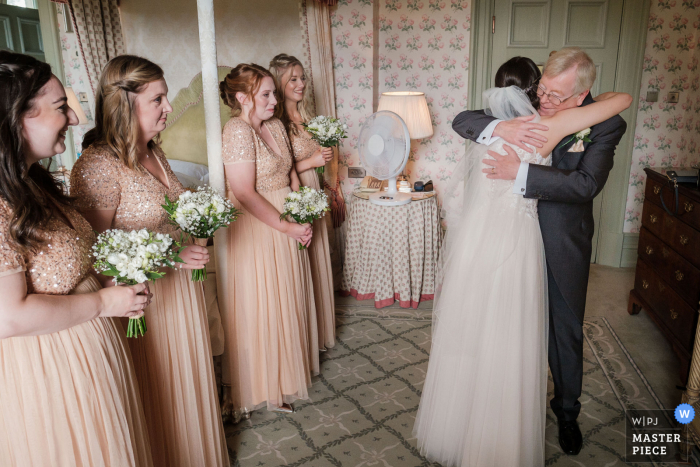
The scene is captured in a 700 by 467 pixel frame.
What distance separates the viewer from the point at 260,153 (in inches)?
103

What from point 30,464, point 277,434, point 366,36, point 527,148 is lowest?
point 277,434

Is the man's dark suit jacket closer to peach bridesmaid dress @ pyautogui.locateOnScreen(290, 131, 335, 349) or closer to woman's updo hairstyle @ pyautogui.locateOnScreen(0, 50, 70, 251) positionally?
peach bridesmaid dress @ pyautogui.locateOnScreen(290, 131, 335, 349)

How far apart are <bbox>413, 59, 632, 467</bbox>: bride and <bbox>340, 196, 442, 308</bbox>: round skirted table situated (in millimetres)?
1807

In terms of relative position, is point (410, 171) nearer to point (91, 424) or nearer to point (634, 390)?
point (634, 390)

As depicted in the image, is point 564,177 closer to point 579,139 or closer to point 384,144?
point 579,139

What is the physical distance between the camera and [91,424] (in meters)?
1.47

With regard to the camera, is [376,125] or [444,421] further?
[376,125]

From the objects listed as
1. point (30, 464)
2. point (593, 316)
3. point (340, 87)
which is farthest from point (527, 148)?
point (340, 87)

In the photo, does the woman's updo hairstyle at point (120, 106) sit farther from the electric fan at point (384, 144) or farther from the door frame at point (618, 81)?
the door frame at point (618, 81)

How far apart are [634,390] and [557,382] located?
0.87 meters

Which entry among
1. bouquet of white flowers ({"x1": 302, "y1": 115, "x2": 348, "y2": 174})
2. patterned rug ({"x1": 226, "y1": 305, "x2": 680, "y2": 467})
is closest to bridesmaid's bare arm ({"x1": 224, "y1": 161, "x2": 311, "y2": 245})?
bouquet of white flowers ({"x1": 302, "y1": 115, "x2": 348, "y2": 174})

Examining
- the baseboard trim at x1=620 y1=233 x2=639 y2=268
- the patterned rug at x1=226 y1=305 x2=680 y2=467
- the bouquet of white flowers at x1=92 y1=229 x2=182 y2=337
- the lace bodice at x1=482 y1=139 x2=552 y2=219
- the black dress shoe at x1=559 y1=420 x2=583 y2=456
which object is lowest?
the patterned rug at x1=226 y1=305 x2=680 y2=467

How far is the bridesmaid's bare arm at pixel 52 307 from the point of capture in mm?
1270

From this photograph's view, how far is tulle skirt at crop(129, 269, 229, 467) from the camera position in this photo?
6.37 feet
